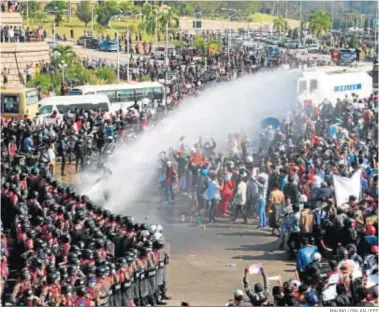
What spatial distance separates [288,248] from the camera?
67.4ft

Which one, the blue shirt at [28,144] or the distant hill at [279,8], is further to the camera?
the distant hill at [279,8]

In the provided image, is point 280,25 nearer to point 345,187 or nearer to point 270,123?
point 270,123

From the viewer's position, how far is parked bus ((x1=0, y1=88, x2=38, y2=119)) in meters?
36.2

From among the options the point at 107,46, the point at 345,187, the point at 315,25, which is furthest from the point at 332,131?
the point at 315,25

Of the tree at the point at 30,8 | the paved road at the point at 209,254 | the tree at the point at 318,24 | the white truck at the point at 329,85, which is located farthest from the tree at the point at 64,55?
the tree at the point at 318,24

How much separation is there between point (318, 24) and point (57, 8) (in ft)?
94.0

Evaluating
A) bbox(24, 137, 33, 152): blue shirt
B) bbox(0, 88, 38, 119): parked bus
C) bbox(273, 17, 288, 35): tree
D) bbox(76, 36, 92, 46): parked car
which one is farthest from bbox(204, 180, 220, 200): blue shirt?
bbox(273, 17, 288, 35): tree

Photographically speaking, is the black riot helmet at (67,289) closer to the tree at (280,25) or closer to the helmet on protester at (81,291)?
the helmet on protester at (81,291)

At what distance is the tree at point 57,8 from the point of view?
67294mm

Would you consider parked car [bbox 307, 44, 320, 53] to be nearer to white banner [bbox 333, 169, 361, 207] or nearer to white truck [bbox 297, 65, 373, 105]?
white truck [bbox 297, 65, 373, 105]

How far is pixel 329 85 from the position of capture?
1641 inches

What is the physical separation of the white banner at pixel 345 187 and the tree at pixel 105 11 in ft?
160
